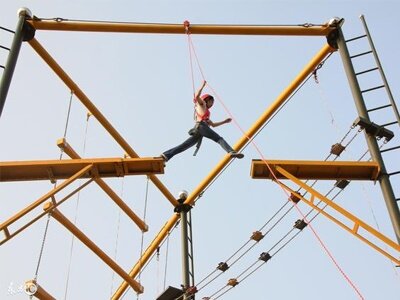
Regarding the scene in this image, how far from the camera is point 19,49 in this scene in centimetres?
1053

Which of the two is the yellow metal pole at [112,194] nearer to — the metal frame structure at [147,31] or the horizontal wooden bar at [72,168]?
the metal frame structure at [147,31]

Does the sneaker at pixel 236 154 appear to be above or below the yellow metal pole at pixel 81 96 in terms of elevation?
below

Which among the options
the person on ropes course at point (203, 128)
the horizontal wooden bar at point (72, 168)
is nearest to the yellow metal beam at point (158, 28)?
the person on ropes course at point (203, 128)

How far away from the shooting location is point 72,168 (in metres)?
9.69

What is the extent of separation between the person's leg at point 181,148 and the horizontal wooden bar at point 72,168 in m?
0.61

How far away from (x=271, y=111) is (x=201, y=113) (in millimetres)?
1383

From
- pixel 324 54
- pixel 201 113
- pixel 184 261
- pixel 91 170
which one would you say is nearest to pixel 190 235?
pixel 184 261

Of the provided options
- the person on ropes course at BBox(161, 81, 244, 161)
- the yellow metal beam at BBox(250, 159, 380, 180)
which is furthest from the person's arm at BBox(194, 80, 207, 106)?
the yellow metal beam at BBox(250, 159, 380, 180)

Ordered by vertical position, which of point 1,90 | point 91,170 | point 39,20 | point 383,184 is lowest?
point 383,184

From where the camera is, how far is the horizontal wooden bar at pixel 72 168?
31.5 ft

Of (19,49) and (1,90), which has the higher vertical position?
(19,49)

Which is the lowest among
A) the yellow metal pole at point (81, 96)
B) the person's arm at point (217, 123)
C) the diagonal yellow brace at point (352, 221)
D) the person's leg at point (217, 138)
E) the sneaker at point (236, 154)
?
the diagonal yellow brace at point (352, 221)

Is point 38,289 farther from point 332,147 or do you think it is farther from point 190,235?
point 332,147

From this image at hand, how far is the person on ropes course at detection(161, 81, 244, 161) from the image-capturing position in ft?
35.9
